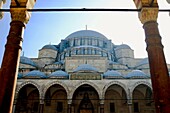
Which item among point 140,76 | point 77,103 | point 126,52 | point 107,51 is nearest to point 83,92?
point 77,103

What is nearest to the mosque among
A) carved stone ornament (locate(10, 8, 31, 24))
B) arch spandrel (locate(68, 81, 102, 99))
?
arch spandrel (locate(68, 81, 102, 99))

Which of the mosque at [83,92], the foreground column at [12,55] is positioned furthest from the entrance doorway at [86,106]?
the foreground column at [12,55]

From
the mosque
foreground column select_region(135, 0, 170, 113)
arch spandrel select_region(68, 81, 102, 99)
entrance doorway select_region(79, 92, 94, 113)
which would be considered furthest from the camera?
entrance doorway select_region(79, 92, 94, 113)

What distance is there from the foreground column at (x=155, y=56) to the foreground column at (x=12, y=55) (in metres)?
2.63

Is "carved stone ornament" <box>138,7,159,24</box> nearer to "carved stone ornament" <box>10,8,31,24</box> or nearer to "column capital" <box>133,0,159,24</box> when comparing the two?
"column capital" <box>133,0,159,24</box>

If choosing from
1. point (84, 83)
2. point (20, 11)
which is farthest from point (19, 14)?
point (84, 83)

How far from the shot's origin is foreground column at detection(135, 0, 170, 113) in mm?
3436

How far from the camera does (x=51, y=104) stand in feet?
63.5

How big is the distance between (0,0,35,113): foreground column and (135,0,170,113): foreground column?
103 inches

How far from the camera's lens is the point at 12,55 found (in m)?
3.81

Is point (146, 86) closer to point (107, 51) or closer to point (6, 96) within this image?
point (107, 51)

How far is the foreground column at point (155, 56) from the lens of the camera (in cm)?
344

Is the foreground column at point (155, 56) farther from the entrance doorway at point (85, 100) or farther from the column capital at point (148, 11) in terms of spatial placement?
the entrance doorway at point (85, 100)

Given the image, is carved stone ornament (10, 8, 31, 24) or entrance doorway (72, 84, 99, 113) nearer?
carved stone ornament (10, 8, 31, 24)
